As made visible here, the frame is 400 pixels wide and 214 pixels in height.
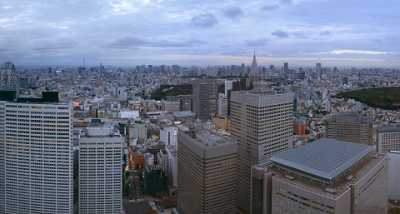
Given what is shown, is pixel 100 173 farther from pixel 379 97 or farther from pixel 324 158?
pixel 379 97

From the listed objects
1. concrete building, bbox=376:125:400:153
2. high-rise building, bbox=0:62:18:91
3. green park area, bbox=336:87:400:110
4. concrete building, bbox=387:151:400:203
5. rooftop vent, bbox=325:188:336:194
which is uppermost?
high-rise building, bbox=0:62:18:91

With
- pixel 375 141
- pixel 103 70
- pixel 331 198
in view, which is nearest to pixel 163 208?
pixel 331 198

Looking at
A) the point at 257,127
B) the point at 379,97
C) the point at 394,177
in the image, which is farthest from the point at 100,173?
the point at 379,97

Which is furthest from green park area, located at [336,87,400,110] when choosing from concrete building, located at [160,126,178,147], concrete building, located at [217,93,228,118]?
concrete building, located at [160,126,178,147]

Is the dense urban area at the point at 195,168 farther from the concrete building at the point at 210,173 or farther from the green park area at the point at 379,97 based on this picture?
the green park area at the point at 379,97

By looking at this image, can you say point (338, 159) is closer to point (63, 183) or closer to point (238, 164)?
point (238, 164)

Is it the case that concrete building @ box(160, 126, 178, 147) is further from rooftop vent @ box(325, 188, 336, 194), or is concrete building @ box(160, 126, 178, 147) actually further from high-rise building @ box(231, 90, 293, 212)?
rooftop vent @ box(325, 188, 336, 194)

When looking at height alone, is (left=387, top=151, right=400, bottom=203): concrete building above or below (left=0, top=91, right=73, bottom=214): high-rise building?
below

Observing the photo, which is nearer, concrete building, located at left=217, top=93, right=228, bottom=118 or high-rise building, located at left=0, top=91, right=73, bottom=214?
high-rise building, located at left=0, top=91, right=73, bottom=214
